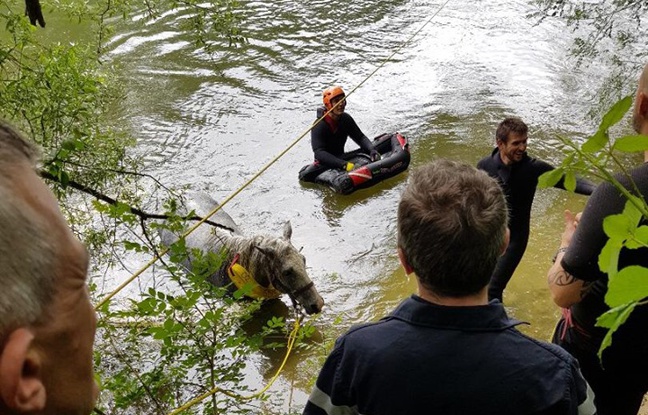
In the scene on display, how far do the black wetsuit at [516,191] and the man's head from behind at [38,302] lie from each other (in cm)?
427

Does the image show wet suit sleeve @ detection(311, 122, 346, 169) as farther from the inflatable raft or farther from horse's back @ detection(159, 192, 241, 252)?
horse's back @ detection(159, 192, 241, 252)

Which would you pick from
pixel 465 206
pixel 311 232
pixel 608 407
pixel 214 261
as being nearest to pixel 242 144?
pixel 311 232

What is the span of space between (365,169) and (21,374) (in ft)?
28.7

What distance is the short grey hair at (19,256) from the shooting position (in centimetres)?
92

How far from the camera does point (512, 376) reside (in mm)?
1688

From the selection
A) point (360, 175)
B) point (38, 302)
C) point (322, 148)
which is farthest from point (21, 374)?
point (322, 148)

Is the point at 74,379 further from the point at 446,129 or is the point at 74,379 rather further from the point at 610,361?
the point at 446,129

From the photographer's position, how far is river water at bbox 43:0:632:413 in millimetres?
7719

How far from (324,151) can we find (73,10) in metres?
5.00

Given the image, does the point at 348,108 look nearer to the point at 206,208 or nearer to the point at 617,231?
the point at 206,208

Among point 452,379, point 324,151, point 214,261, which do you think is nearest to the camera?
point 452,379

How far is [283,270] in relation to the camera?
247 inches

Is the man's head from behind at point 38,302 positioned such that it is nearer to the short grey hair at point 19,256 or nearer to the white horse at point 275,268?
the short grey hair at point 19,256

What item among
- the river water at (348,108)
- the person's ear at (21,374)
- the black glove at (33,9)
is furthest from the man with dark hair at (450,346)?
the river water at (348,108)
